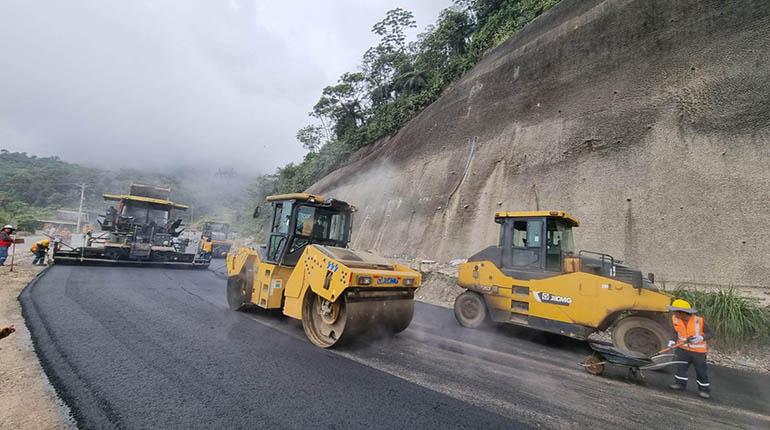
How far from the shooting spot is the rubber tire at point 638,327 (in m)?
5.23

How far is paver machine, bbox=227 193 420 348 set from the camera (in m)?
4.53

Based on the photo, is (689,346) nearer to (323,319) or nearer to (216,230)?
(323,319)

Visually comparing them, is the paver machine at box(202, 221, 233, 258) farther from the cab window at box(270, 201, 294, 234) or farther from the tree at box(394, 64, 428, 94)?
the tree at box(394, 64, 428, 94)

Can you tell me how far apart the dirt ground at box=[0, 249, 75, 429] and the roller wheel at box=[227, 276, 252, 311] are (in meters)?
2.81

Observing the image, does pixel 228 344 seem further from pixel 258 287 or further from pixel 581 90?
pixel 581 90

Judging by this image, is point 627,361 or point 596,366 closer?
point 627,361

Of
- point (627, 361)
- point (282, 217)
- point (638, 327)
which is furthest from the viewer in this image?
point (282, 217)

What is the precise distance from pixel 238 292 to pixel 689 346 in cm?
708

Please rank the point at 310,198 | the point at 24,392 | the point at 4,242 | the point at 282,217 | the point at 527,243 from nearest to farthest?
the point at 24,392
the point at 310,198
the point at 282,217
the point at 527,243
the point at 4,242

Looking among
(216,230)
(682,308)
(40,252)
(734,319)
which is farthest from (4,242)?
(734,319)

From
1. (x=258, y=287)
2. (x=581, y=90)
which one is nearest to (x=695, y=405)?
(x=258, y=287)

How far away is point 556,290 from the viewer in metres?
5.94

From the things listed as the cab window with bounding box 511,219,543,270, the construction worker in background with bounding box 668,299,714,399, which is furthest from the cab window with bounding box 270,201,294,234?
the construction worker in background with bounding box 668,299,714,399

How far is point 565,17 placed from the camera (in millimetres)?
14688
